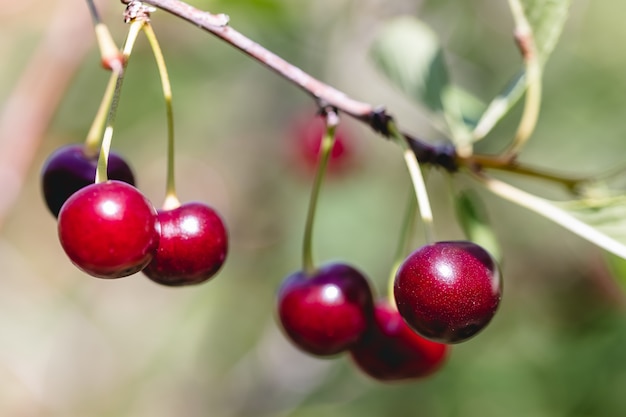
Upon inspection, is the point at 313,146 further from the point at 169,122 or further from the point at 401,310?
the point at 401,310

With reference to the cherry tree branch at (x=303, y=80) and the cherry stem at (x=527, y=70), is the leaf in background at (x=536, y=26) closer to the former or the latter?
the cherry stem at (x=527, y=70)

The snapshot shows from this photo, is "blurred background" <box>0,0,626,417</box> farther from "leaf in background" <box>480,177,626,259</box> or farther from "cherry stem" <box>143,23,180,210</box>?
"leaf in background" <box>480,177,626,259</box>

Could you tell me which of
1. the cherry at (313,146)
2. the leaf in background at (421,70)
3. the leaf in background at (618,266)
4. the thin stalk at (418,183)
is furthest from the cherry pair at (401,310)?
the cherry at (313,146)

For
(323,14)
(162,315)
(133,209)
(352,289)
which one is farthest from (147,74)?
(133,209)

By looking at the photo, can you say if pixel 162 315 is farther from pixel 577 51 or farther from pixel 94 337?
pixel 577 51

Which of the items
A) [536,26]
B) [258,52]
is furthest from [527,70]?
[258,52]

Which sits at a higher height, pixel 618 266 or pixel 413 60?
pixel 413 60

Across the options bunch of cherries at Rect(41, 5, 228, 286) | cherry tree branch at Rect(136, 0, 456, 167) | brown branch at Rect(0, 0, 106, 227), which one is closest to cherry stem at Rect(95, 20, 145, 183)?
bunch of cherries at Rect(41, 5, 228, 286)
